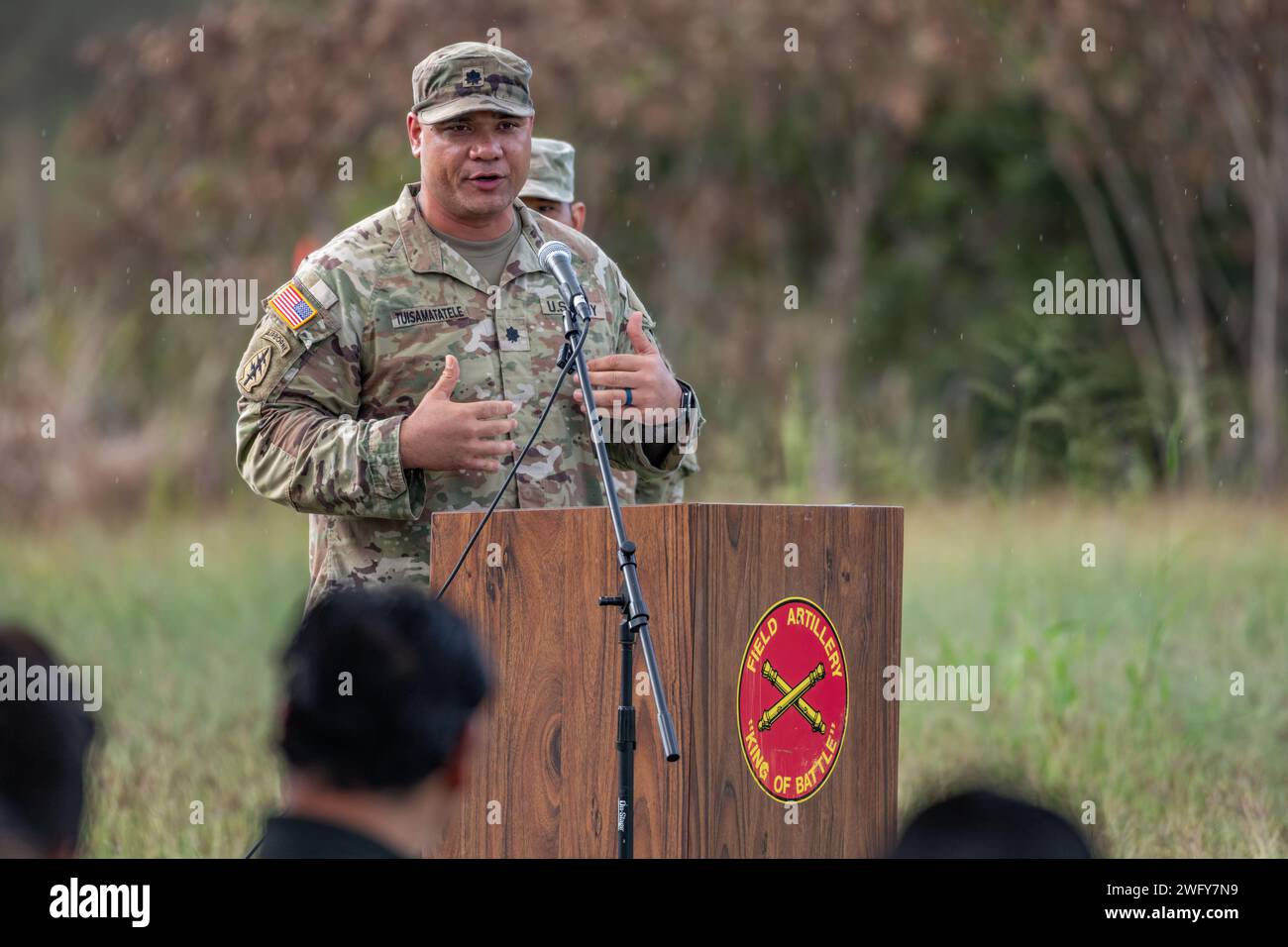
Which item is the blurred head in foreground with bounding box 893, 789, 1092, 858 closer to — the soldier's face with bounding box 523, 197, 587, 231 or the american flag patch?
the american flag patch

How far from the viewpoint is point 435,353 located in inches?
166

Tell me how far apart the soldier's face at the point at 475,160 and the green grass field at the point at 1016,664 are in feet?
7.15

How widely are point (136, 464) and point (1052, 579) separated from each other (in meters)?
8.05

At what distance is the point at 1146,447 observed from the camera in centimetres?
1212

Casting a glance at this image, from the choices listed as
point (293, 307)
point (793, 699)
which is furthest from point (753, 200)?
point (793, 699)

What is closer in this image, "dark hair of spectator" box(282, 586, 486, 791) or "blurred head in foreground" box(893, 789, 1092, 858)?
"blurred head in foreground" box(893, 789, 1092, 858)

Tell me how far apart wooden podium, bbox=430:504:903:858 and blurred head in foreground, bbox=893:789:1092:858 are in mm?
1374

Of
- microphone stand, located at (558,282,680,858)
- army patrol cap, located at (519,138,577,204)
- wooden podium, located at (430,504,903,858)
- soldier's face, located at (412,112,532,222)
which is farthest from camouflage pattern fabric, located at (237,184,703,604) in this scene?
army patrol cap, located at (519,138,577,204)

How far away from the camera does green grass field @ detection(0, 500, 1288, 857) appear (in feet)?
20.7

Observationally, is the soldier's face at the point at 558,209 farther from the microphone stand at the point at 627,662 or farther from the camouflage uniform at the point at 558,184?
the microphone stand at the point at 627,662

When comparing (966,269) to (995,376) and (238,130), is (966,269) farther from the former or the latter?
(238,130)

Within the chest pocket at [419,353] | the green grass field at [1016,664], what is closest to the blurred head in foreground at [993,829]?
the chest pocket at [419,353]

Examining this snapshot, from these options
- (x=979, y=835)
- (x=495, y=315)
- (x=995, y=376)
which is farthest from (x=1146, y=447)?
(x=979, y=835)

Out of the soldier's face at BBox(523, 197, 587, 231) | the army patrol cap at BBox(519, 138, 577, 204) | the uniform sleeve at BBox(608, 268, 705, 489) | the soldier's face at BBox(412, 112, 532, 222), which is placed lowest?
the uniform sleeve at BBox(608, 268, 705, 489)
